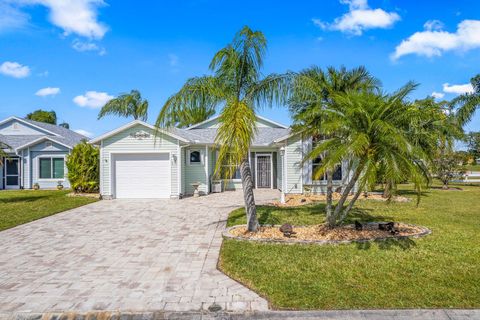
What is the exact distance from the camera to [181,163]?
1628 centimetres

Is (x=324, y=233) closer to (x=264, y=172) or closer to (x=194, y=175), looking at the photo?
(x=194, y=175)

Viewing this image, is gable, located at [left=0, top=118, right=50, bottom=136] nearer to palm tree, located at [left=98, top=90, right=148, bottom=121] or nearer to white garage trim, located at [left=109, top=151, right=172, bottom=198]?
palm tree, located at [left=98, top=90, right=148, bottom=121]

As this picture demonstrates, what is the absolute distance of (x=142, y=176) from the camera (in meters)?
16.0

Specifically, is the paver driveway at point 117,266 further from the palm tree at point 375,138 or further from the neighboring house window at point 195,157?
the neighboring house window at point 195,157

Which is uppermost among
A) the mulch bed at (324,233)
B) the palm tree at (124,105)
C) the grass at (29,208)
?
the palm tree at (124,105)

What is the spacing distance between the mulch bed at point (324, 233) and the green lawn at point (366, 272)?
0.29m

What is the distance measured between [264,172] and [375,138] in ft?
48.1

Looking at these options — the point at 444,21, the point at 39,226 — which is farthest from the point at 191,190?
the point at 444,21

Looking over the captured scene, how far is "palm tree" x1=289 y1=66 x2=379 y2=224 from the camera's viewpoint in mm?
7539

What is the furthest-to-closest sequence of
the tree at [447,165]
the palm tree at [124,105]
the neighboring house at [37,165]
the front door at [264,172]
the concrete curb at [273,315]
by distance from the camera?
the palm tree at [124,105] < the tree at [447,165] < the neighboring house at [37,165] < the front door at [264,172] < the concrete curb at [273,315]

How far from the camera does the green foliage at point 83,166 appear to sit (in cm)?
1750

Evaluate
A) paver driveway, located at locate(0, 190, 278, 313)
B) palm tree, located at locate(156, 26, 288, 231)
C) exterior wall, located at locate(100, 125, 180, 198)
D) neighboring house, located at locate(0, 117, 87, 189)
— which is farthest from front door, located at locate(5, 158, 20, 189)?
palm tree, located at locate(156, 26, 288, 231)

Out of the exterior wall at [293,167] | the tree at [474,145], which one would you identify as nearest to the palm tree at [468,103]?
the tree at [474,145]

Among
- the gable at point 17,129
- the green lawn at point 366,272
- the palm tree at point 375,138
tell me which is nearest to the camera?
the green lawn at point 366,272
